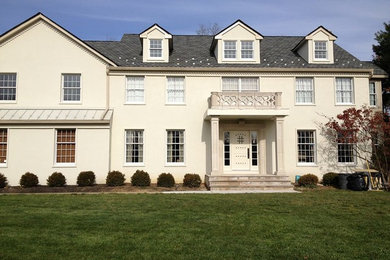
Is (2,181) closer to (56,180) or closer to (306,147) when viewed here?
(56,180)

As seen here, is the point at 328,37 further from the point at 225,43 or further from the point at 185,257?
the point at 185,257

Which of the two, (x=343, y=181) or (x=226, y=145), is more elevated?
(x=226, y=145)

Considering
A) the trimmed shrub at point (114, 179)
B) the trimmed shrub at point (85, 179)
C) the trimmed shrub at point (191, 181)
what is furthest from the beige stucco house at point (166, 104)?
the trimmed shrub at point (191, 181)

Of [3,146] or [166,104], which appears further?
[166,104]

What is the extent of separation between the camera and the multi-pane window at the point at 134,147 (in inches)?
777

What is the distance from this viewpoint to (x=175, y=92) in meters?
20.4

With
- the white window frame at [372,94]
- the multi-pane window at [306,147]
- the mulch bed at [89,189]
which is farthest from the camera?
the white window frame at [372,94]

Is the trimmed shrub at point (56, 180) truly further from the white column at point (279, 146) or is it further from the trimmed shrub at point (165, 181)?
the white column at point (279, 146)

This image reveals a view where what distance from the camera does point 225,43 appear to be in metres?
21.4

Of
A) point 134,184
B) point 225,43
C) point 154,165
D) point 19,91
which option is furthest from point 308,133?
point 19,91

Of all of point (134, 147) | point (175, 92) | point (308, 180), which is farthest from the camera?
point (175, 92)

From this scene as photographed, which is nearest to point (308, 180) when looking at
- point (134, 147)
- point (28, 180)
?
point (134, 147)

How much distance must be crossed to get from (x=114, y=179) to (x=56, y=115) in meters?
5.58

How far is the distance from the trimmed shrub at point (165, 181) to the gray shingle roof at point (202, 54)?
7624 mm
